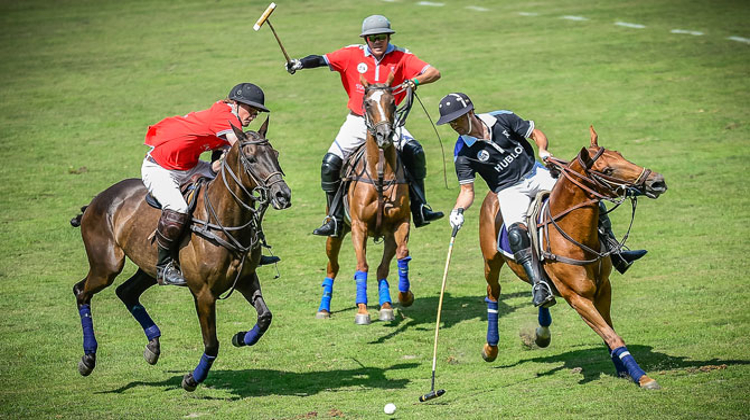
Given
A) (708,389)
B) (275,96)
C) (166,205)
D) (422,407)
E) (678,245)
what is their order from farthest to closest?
(275,96)
(678,245)
(166,205)
(422,407)
(708,389)

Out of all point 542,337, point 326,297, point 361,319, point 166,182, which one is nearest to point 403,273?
point 361,319

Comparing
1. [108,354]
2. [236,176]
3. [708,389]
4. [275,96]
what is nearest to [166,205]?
[236,176]

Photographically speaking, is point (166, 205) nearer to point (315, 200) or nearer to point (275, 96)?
point (315, 200)

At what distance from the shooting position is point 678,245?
16.1 metres

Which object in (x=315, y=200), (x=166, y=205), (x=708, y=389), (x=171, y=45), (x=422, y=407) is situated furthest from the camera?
(x=171, y=45)

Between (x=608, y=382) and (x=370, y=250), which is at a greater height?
(x=608, y=382)

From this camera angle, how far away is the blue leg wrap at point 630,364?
9.38 meters

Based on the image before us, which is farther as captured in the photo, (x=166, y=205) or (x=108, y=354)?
(x=108, y=354)

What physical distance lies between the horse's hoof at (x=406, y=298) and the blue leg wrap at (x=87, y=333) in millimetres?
4297

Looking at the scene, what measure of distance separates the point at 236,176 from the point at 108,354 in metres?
3.89

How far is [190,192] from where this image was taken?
1081 cm

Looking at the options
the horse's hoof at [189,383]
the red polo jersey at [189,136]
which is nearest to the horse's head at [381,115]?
the red polo jersey at [189,136]

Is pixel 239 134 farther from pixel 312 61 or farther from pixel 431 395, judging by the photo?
pixel 312 61

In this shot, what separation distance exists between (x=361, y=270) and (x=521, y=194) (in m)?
3.17
